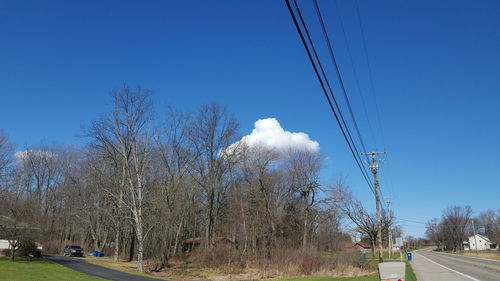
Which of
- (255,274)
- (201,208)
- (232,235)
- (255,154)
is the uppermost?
(255,154)

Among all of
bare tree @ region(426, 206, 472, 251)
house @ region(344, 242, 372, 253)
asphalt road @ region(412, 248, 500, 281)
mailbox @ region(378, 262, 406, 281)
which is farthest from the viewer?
bare tree @ region(426, 206, 472, 251)

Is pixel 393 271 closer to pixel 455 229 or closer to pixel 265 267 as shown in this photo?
pixel 265 267

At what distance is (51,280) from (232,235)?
2309cm

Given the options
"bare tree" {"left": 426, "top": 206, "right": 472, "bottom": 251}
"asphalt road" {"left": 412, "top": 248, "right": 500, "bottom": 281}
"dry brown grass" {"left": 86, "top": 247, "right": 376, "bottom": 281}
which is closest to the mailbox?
"asphalt road" {"left": 412, "top": 248, "right": 500, "bottom": 281}

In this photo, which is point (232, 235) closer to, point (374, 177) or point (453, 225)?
point (374, 177)

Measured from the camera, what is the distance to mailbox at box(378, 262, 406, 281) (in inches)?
378

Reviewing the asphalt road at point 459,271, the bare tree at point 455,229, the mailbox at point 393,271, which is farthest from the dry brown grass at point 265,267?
the bare tree at point 455,229

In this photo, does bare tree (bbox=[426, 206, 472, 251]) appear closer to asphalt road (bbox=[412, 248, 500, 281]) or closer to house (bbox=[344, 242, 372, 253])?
house (bbox=[344, 242, 372, 253])

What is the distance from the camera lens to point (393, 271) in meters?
9.72

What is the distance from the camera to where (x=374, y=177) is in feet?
105

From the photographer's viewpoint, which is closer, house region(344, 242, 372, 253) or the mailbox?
the mailbox

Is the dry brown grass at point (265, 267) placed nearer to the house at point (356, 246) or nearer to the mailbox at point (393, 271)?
the house at point (356, 246)

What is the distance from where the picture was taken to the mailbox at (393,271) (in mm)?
9594

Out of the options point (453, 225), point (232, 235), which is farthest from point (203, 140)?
point (453, 225)
